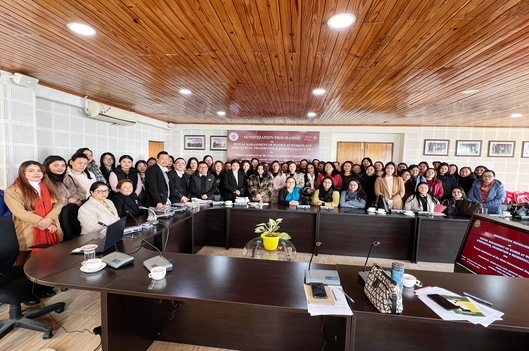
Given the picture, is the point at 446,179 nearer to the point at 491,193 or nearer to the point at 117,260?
the point at 491,193

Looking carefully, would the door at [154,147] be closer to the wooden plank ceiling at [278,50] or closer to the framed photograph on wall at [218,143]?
the framed photograph on wall at [218,143]

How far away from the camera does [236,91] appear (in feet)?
12.4

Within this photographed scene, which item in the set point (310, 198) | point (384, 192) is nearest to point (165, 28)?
point (310, 198)

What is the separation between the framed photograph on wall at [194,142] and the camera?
301 inches

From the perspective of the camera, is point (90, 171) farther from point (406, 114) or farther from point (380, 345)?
point (406, 114)

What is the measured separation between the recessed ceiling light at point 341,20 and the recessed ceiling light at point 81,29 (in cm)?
185

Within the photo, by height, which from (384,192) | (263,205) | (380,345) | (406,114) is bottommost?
(380,345)

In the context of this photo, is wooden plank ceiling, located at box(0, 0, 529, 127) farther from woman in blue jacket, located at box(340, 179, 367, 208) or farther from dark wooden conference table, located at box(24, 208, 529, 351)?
dark wooden conference table, located at box(24, 208, 529, 351)

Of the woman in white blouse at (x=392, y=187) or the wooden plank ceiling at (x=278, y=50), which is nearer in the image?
the wooden plank ceiling at (x=278, y=50)

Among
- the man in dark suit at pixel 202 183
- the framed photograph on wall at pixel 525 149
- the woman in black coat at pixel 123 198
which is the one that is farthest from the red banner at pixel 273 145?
the framed photograph on wall at pixel 525 149

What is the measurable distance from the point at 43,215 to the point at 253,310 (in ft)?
7.64

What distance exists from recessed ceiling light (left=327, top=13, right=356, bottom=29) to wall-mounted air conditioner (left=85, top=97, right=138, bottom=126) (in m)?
4.46

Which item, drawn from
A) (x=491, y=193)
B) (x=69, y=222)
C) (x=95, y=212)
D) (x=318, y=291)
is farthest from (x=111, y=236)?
(x=491, y=193)

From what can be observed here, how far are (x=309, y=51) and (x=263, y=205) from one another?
2594mm
